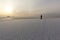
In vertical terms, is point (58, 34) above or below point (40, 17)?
below

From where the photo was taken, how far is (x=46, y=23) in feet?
21.4

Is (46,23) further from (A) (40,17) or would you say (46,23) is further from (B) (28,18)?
(B) (28,18)

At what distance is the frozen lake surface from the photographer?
5711mm

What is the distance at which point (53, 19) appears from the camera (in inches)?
258

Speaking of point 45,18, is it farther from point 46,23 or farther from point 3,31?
point 3,31

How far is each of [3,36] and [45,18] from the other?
2.11 metres

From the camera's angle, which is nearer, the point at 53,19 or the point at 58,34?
the point at 58,34

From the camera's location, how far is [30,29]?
21.1 feet

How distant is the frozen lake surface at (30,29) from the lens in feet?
18.7

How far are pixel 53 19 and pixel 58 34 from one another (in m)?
1.07

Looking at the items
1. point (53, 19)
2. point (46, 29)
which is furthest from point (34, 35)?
point (53, 19)

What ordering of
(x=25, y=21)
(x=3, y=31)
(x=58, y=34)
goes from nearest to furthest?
(x=58, y=34), (x=3, y=31), (x=25, y=21)

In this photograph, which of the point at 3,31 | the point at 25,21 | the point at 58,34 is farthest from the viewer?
the point at 25,21

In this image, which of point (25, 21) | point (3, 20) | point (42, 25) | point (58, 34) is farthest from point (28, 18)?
point (58, 34)
